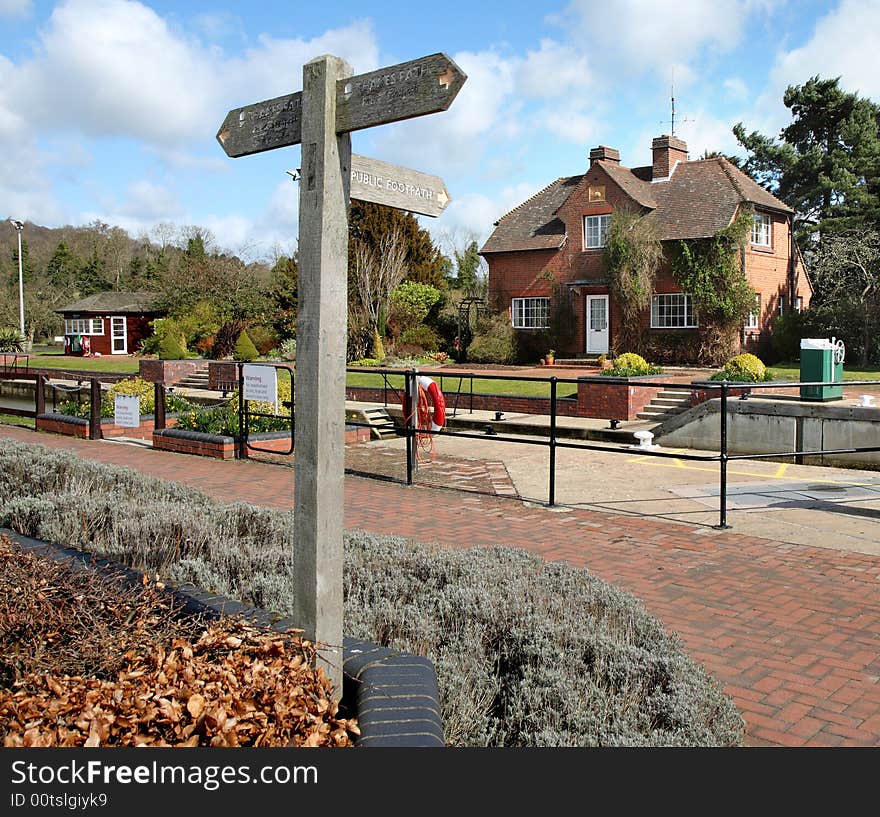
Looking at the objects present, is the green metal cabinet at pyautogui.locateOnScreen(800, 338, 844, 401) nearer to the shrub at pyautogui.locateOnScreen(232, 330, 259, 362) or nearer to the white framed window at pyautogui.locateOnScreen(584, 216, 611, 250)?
the white framed window at pyautogui.locateOnScreen(584, 216, 611, 250)

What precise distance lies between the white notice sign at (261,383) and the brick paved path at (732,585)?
5.05ft

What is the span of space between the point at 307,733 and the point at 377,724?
0.23 metres

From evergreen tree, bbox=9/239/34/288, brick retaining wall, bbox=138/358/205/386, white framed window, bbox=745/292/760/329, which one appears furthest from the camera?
evergreen tree, bbox=9/239/34/288

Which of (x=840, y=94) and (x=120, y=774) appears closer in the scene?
(x=120, y=774)

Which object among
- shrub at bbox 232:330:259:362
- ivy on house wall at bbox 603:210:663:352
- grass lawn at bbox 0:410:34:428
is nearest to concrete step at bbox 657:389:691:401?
ivy on house wall at bbox 603:210:663:352

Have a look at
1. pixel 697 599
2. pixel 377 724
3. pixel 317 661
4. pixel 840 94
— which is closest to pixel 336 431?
pixel 317 661

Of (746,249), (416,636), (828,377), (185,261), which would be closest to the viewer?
(416,636)

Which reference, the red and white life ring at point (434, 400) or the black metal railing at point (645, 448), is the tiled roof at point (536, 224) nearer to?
the black metal railing at point (645, 448)

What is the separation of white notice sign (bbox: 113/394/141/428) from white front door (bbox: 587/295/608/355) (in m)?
21.0

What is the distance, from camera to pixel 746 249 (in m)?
29.9

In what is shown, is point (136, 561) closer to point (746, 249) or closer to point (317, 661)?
point (317, 661)

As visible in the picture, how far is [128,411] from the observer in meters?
13.6

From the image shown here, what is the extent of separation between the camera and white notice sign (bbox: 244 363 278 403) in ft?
37.9

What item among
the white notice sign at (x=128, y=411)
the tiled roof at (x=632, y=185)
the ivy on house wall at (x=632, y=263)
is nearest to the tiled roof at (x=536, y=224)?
the tiled roof at (x=632, y=185)
